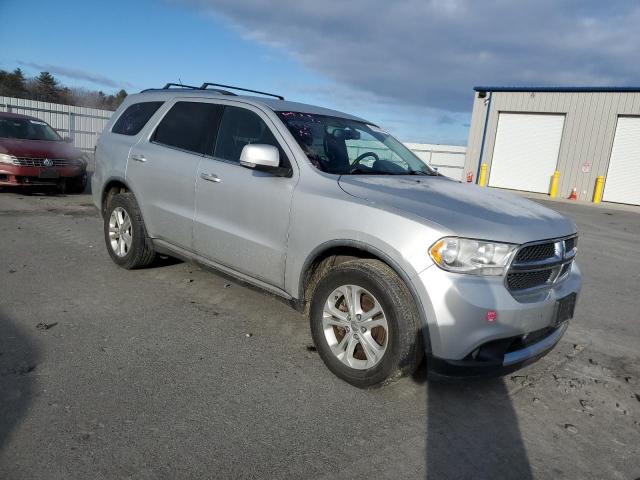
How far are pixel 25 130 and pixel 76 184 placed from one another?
5.06 feet

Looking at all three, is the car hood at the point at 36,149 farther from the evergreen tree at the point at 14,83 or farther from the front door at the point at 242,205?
the evergreen tree at the point at 14,83

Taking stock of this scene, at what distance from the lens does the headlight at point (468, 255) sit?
2803mm

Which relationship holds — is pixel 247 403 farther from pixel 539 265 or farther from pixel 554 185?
pixel 554 185

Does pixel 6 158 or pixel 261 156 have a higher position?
pixel 261 156

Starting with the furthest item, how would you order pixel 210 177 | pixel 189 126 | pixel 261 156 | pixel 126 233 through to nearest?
1. pixel 126 233
2. pixel 189 126
3. pixel 210 177
4. pixel 261 156

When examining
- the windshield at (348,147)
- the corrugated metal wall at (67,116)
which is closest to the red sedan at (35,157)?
the windshield at (348,147)

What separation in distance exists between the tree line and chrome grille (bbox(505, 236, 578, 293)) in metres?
55.1

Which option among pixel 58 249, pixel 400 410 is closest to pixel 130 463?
pixel 400 410

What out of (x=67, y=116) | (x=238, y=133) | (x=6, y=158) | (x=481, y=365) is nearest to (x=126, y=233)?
(x=238, y=133)

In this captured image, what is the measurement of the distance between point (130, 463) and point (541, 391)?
8.72 ft

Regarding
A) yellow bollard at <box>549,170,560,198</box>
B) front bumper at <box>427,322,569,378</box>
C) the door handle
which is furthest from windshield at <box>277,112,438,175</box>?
yellow bollard at <box>549,170,560,198</box>

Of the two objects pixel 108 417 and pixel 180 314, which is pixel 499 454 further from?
pixel 180 314

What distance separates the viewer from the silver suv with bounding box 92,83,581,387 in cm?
283

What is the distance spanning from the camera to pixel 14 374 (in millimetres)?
3070
